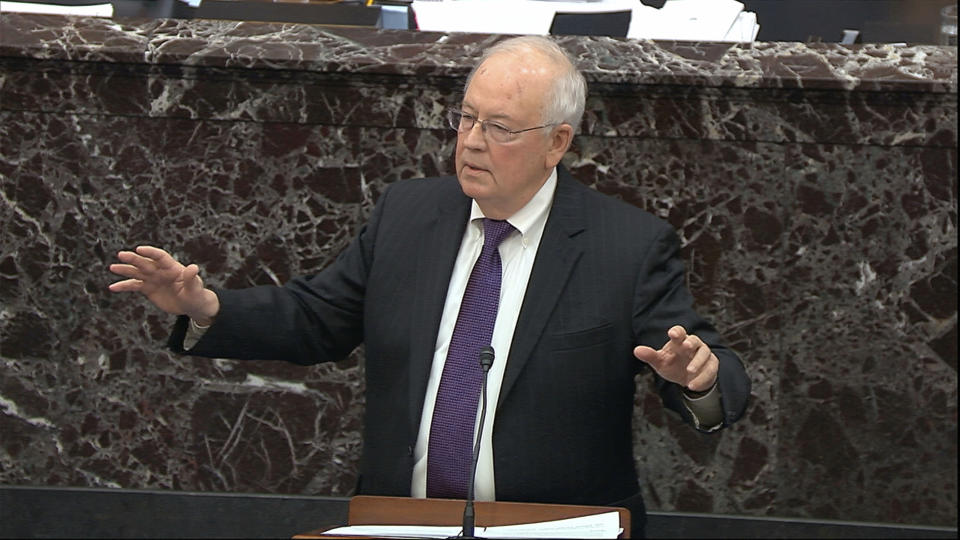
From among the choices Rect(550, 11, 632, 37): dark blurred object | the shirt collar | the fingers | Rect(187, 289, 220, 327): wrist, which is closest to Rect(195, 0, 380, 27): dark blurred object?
Rect(550, 11, 632, 37): dark blurred object

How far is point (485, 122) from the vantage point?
2.16 meters

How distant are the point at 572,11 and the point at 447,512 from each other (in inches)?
68.9

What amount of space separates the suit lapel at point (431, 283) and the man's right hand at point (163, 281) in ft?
1.12

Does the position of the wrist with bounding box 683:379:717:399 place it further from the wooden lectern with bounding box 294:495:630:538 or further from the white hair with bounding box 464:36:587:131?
the white hair with bounding box 464:36:587:131

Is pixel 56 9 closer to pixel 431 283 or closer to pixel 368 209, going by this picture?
pixel 368 209

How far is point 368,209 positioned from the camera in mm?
2816

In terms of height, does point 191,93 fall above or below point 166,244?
above

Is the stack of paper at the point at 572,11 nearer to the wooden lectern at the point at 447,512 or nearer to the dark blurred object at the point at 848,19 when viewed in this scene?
the dark blurred object at the point at 848,19

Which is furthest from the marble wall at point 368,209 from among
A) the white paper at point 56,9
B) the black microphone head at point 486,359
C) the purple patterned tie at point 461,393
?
the black microphone head at point 486,359

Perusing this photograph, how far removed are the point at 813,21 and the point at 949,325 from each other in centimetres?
151

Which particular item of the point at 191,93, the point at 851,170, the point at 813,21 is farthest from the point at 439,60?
the point at 813,21

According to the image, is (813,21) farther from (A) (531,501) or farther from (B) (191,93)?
(A) (531,501)

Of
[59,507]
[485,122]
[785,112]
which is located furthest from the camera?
Result: [59,507]

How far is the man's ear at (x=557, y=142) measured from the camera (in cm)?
222
